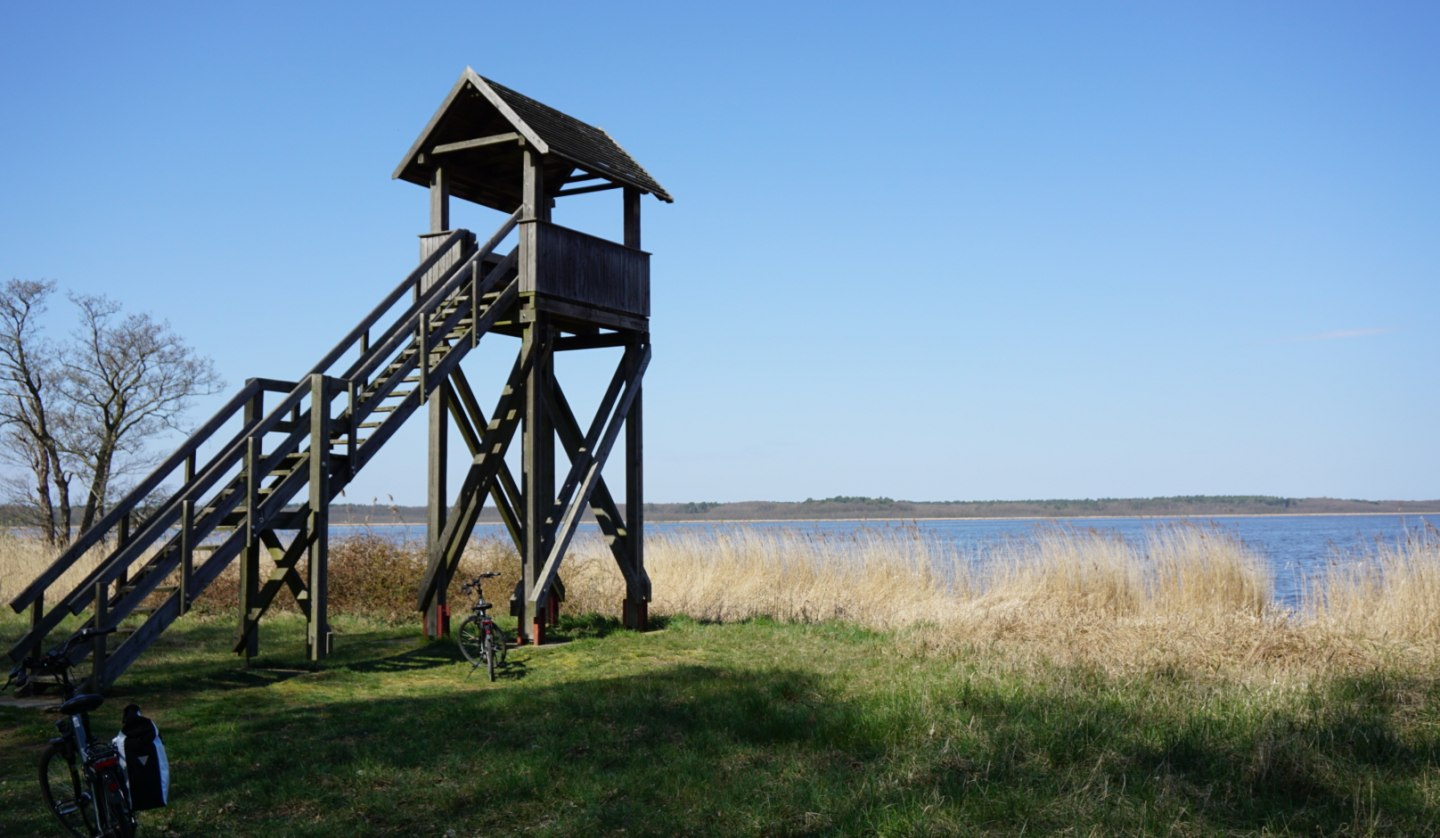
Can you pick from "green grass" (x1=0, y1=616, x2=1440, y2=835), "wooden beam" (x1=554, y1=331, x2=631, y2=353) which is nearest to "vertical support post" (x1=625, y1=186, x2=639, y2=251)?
"wooden beam" (x1=554, y1=331, x2=631, y2=353)

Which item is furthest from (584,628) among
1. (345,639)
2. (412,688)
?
(412,688)

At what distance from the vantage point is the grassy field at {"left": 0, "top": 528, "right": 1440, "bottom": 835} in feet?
24.9

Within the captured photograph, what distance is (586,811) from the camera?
7.70 m

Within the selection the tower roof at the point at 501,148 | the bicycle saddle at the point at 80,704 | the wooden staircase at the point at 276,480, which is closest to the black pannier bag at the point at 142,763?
the bicycle saddle at the point at 80,704

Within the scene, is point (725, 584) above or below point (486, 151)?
below

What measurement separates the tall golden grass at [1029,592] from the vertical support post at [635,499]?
2.15 meters

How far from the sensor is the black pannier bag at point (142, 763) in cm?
585

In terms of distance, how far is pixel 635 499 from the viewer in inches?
→ 717

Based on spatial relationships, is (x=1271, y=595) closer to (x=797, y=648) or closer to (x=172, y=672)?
(x=797, y=648)

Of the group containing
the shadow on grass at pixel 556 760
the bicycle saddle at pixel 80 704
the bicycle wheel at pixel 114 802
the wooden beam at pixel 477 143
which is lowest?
the shadow on grass at pixel 556 760

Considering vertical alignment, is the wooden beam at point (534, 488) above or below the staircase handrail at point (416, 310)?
below

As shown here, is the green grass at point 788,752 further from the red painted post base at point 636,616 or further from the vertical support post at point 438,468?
the red painted post base at point 636,616

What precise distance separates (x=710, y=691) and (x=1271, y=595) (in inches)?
474

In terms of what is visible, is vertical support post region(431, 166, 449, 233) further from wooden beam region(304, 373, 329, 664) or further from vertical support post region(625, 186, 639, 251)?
wooden beam region(304, 373, 329, 664)
